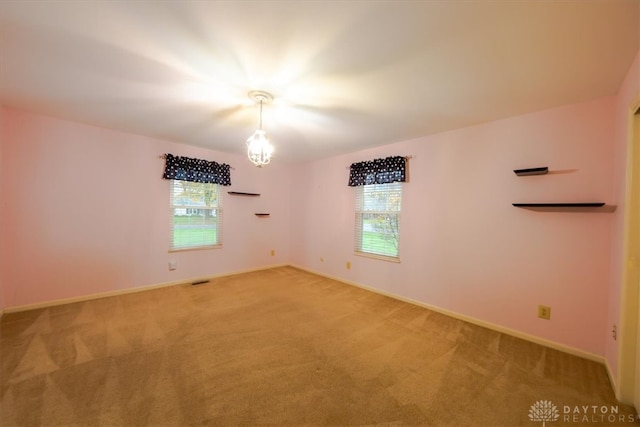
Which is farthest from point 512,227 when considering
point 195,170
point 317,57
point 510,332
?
point 195,170

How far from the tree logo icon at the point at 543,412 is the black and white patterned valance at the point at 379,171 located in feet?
8.37

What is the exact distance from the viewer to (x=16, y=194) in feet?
8.99

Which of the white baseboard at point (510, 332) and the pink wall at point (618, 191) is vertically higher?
the pink wall at point (618, 191)

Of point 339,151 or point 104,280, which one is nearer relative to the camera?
point 104,280

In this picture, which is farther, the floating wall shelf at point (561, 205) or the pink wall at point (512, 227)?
the pink wall at point (512, 227)

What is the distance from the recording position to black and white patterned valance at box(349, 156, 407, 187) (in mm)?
3412

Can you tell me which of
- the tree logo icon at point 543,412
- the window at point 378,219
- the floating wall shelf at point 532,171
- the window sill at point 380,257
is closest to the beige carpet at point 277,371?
the tree logo icon at point 543,412

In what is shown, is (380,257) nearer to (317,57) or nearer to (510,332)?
(510,332)

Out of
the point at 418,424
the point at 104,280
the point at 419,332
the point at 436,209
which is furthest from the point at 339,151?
the point at 104,280

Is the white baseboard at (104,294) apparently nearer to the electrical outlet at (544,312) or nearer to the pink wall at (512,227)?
the pink wall at (512,227)

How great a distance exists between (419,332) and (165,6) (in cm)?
329

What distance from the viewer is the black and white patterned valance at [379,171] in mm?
3412

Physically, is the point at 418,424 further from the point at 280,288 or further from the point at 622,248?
the point at 280,288

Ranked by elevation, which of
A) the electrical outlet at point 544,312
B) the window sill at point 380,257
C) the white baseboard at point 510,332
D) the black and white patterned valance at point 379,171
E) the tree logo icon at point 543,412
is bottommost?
the tree logo icon at point 543,412
